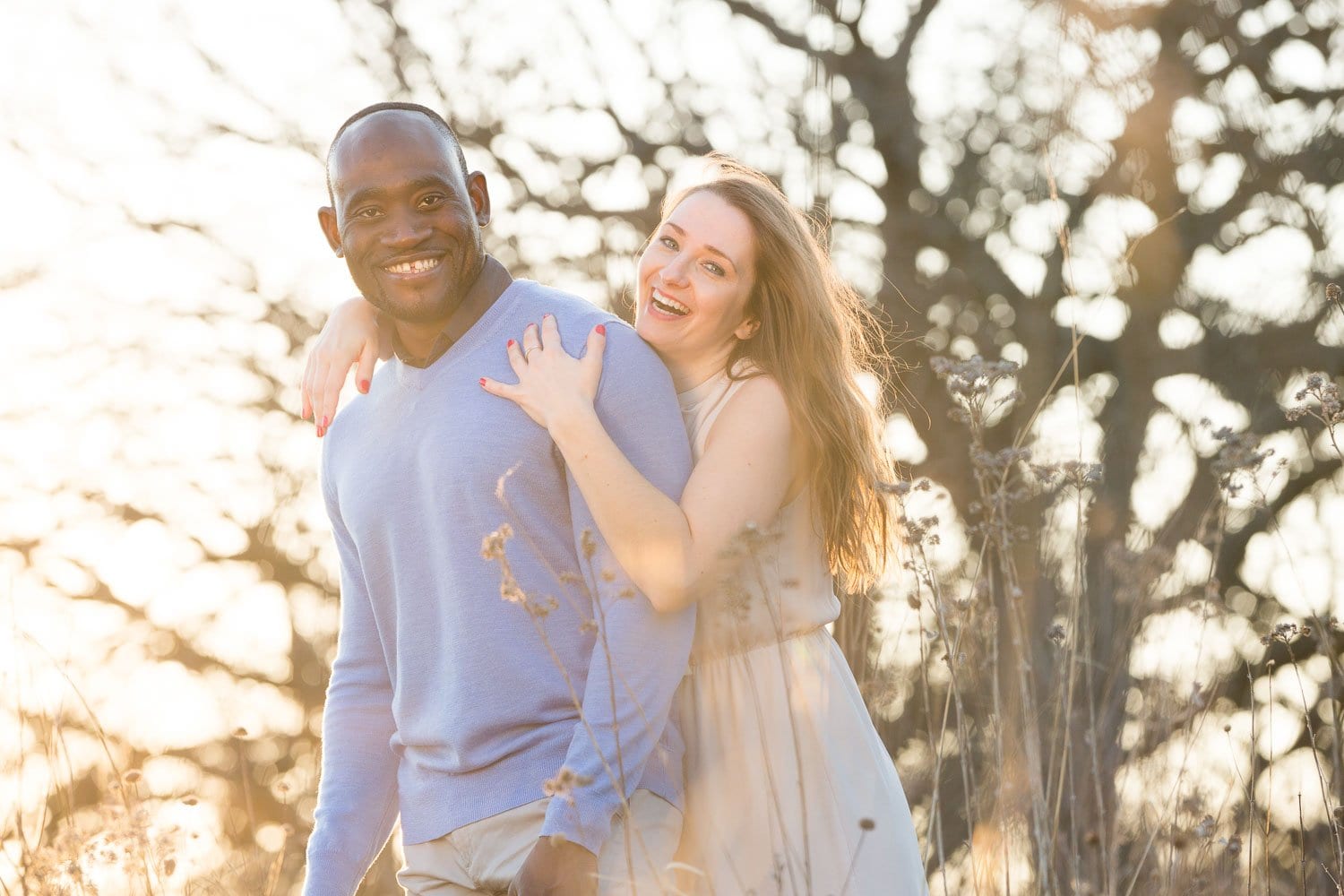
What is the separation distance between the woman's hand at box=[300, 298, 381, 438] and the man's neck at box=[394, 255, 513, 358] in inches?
5.0

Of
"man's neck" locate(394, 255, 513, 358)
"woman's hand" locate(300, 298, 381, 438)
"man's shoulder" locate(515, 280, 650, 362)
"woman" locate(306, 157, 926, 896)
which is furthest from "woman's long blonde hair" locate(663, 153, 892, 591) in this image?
"woman's hand" locate(300, 298, 381, 438)

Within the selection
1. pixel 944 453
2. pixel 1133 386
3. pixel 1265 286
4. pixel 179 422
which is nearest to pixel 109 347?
pixel 179 422

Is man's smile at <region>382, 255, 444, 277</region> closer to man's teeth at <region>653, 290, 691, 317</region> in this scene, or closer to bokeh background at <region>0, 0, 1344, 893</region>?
man's teeth at <region>653, 290, 691, 317</region>

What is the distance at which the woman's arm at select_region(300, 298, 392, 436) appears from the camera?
302 cm

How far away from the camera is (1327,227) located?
7793 mm

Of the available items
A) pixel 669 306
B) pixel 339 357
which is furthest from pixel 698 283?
pixel 339 357

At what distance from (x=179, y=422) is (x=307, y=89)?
208 centimetres

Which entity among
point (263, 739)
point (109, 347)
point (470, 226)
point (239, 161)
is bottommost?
point (263, 739)

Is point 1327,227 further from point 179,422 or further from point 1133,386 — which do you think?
point 179,422

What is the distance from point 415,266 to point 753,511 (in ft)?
2.45

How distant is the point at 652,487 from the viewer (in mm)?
2604

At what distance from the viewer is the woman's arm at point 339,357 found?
3018 mm

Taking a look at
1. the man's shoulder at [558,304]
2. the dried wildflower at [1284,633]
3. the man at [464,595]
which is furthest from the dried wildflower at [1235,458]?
the man's shoulder at [558,304]

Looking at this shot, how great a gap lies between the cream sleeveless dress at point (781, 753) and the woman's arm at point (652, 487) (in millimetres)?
89
